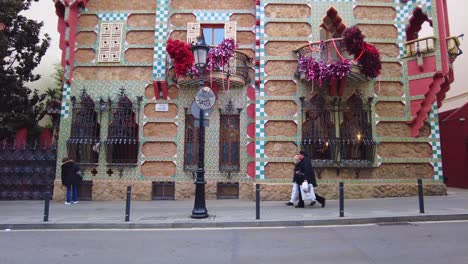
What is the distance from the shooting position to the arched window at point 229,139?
13477 millimetres

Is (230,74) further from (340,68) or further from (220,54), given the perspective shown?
(340,68)

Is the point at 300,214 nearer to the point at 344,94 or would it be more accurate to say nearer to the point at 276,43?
the point at 344,94

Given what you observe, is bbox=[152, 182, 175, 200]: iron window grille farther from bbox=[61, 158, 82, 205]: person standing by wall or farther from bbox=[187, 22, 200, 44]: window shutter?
bbox=[187, 22, 200, 44]: window shutter

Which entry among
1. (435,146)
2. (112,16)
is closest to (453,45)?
(435,146)

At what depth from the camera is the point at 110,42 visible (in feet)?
46.8

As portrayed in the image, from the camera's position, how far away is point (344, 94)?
44.5ft

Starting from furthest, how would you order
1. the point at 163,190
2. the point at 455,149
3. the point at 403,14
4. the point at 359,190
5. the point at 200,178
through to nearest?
the point at 455,149, the point at 403,14, the point at 163,190, the point at 359,190, the point at 200,178

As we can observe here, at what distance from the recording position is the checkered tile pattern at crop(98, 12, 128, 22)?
14.5 m

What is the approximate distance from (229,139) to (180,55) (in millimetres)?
3759

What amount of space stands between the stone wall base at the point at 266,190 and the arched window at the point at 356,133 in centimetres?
108

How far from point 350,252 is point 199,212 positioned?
4.29 metres

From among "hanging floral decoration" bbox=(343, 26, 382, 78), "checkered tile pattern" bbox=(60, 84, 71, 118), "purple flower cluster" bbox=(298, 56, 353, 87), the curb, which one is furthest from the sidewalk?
"hanging floral decoration" bbox=(343, 26, 382, 78)

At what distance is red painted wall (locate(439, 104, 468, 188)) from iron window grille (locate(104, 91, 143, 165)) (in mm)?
15053

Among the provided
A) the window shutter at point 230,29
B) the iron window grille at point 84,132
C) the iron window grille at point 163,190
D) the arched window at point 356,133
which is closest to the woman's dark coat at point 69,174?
the iron window grille at point 84,132
